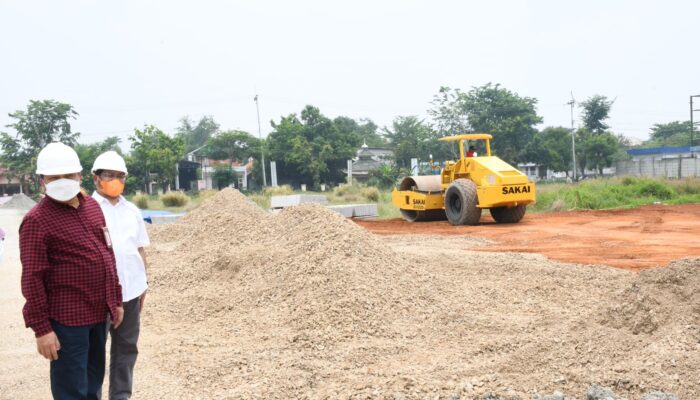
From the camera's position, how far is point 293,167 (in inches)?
1810

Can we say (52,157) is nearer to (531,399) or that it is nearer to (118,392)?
(118,392)

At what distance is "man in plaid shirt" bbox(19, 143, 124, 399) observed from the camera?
121 inches

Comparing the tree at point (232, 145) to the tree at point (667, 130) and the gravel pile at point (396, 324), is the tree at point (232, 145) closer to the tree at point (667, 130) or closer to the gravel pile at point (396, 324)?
the tree at point (667, 130)

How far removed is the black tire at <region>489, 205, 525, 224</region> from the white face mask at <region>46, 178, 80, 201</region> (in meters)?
13.2

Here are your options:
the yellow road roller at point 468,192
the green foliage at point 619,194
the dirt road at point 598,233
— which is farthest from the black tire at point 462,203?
the green foliage at point 619,194

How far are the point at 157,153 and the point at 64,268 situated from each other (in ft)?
121

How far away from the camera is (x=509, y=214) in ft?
50.8

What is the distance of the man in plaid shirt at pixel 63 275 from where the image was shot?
10.0 feet

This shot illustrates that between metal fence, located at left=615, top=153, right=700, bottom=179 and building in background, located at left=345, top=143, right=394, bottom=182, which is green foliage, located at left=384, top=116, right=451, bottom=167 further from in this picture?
metal fence, located at left=615, top=153, right=700, bottom=179

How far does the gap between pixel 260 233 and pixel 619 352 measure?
234 inches

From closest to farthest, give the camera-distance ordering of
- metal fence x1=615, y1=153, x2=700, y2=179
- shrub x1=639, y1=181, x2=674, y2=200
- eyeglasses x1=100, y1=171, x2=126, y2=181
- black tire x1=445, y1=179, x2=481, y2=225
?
eyeglasses x1=100, y1=171, x2=126, y2=181
black tire x1=445, y1=179, x2=481, y2=225
shrub x1=639, y1=181, x2=674, y2=200
metal fence x1=615, y1=153, x2=700, y2=179

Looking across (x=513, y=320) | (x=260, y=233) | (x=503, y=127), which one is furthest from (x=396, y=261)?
(x=503, y=127)

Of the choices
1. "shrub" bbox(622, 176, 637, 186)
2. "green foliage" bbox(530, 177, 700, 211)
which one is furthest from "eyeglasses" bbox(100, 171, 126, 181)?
"shrub" bbox(622, 176, 637, 186)

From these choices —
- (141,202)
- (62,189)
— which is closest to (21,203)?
(141,202)
